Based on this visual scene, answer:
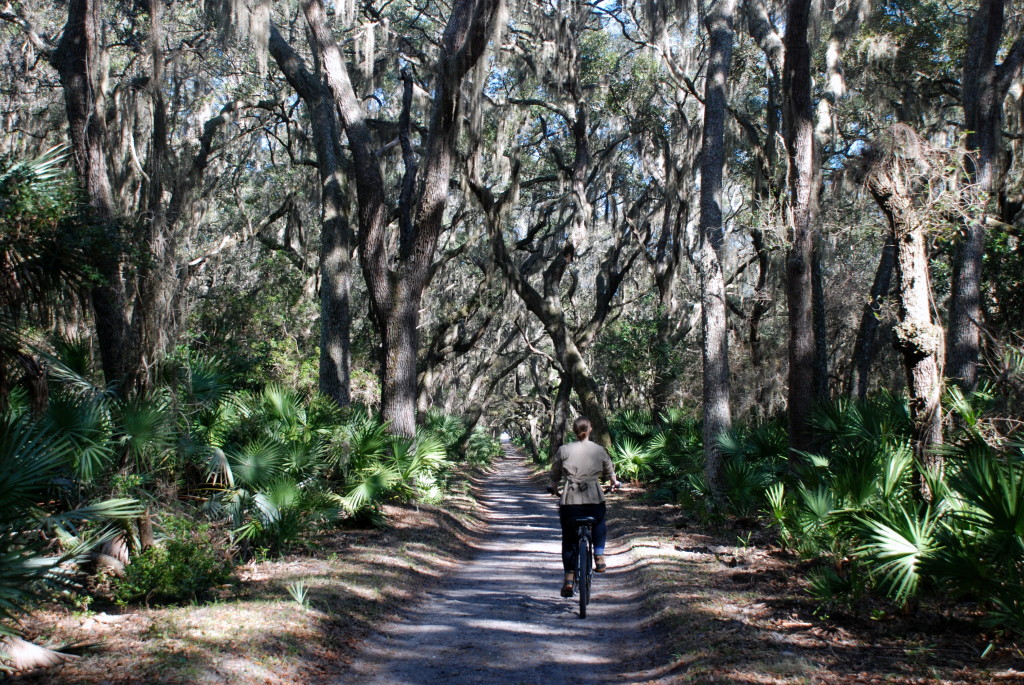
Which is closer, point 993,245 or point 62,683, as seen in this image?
point 62,683

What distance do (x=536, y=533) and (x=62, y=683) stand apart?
33.3ft

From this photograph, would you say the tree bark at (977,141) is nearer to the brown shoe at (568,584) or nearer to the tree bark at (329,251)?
the brown shoe at (568,584)

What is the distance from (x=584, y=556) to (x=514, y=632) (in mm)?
944

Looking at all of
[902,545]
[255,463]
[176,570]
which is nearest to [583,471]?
[902,545]

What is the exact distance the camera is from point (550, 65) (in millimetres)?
18641

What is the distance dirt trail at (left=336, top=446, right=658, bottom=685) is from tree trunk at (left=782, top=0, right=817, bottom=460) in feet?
11.2

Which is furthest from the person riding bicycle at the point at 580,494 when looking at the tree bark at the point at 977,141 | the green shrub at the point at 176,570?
the tree bark at the point at 977,141

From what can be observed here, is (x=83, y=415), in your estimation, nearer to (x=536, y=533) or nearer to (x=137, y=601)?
(x=137, y=601)

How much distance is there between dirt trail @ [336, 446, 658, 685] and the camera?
569 centimetres

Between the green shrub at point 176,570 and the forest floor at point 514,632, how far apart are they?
0.77ft

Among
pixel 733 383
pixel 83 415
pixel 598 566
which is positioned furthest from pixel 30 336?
pixel 733 383

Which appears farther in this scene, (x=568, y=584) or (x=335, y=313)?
(x=335, y=313)

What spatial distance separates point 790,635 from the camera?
629 centimetres

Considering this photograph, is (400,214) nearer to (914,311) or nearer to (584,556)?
(584,556)
